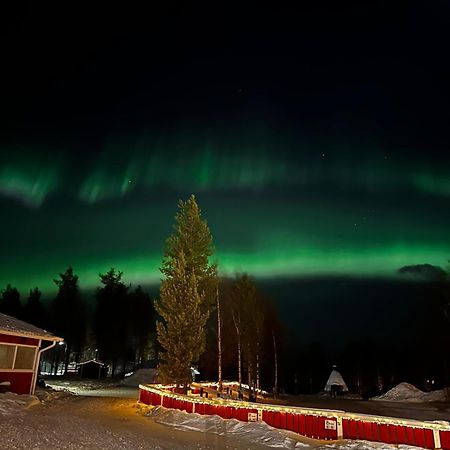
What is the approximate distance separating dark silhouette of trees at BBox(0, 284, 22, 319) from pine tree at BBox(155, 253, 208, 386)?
143ft

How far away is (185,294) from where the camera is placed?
19875mm

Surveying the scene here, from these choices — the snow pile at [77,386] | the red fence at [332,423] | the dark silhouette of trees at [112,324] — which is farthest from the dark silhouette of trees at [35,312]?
the red fence at [332,423]

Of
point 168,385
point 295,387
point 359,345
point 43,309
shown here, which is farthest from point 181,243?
point 359,345

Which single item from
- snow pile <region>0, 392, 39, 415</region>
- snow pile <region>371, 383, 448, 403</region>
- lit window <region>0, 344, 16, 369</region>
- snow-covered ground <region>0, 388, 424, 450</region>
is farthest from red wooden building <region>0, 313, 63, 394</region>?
snow pile <region>371, 383, 448, 403</region>

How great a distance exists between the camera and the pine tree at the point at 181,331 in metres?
19.1

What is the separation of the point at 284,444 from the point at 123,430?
15.6 ft

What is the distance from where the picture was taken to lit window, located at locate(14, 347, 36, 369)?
19481 mm

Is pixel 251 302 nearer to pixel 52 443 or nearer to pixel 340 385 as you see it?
pixel 340 385

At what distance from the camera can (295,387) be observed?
241ft

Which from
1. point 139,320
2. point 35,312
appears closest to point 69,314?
point 35,312

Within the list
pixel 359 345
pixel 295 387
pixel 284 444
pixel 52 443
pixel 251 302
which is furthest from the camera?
pixel 359 345

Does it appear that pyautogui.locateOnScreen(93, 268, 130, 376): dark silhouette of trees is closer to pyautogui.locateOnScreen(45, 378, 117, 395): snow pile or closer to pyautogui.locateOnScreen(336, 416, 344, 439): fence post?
pyautogui.locateOnScreen(45, 378, 117, 395): snow pile

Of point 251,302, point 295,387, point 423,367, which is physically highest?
point 251,302

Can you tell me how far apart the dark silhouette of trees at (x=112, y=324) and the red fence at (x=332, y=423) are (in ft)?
136
